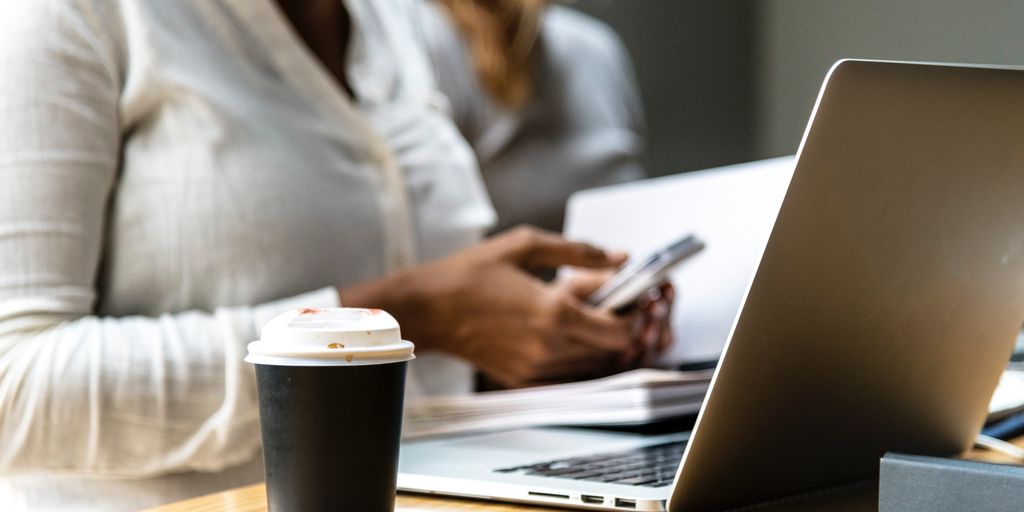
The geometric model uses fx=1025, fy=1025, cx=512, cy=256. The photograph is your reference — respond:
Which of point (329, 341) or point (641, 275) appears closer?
point (329, 341)

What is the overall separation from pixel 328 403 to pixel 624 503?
166 millimetres

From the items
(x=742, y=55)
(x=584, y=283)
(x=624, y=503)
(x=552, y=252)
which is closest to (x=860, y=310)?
(x=624, y=503)

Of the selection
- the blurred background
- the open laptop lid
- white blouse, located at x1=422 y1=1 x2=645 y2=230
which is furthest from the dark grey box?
the blurred background

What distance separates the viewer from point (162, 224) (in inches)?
34.7

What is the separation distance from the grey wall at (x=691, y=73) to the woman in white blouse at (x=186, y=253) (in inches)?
65.5

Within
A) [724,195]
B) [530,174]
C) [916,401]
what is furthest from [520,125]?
[916,401]

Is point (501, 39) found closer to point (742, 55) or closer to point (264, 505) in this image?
point (264, 505)

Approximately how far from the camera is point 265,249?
921mm

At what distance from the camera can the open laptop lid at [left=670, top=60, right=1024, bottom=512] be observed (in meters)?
0.42

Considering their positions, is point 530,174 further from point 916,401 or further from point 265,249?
point 916,401

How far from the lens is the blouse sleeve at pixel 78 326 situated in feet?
2.49

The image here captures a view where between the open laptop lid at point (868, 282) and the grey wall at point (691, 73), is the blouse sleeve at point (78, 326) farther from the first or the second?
the grey wall at point (691, 73)

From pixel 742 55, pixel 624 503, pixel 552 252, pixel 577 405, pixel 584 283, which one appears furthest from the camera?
pixel 742 55

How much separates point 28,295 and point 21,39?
0.65ft
